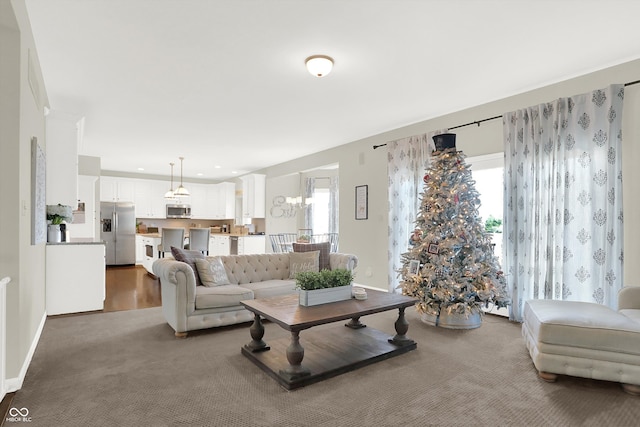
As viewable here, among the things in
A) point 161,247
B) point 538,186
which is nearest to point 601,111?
point 538,186

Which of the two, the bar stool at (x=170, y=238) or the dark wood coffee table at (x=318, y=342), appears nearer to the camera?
the dark wood coffee table at (x=318, y=342)

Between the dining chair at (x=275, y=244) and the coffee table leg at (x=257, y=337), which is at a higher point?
the dining chair at (x=275, y=244)

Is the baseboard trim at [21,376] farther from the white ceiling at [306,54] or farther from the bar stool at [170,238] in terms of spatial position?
the bar stool at [170,238]

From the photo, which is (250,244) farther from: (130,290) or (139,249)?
(139,249)

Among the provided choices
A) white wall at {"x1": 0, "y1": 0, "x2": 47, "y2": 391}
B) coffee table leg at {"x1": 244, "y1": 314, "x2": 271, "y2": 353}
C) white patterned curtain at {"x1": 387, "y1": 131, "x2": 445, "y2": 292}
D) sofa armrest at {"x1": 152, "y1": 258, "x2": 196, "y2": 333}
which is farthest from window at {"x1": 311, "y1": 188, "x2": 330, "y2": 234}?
white wall at {"x1": 0, "y1": 0, "x2": 47, "y2": 391}

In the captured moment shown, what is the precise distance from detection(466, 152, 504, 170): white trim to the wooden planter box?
8.74 feet

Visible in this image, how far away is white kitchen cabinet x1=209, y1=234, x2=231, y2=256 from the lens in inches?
379

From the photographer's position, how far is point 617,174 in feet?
11.2

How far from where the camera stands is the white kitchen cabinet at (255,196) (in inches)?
377

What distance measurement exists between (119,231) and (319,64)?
8.33 metres

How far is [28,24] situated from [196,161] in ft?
19.5

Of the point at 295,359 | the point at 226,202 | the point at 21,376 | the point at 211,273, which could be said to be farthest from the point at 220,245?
the point at 295,359

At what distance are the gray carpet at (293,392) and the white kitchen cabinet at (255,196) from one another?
6.27m

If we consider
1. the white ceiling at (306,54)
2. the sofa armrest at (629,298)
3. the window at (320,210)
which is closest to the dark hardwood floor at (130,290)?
the white ceiling at (306,54)
